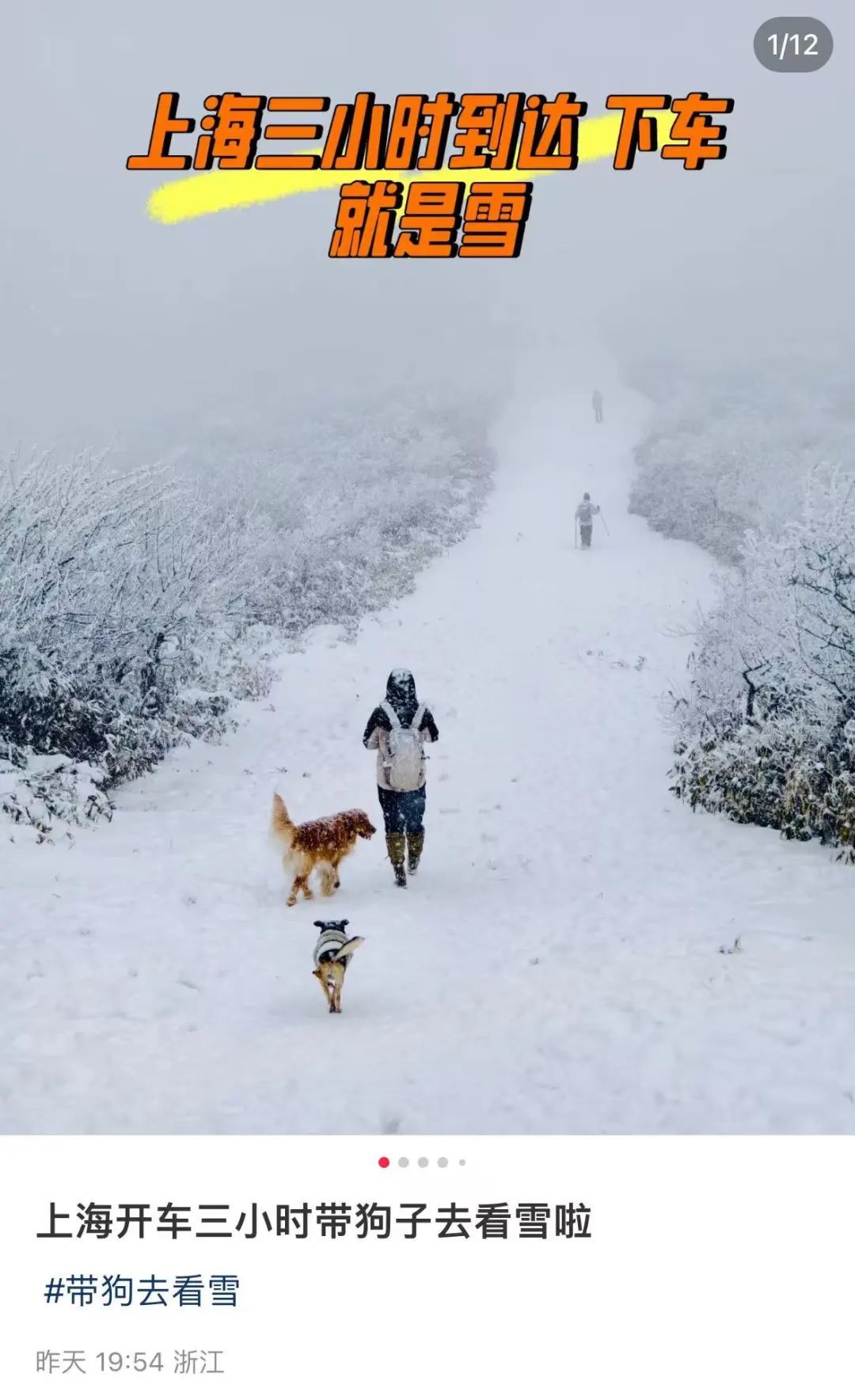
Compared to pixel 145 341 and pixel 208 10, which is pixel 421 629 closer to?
pixel 145 341

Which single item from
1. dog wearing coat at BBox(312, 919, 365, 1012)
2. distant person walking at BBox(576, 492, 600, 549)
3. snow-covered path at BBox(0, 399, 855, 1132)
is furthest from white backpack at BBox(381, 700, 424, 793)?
distant person walking at BBox(576, 492, 600, 549)

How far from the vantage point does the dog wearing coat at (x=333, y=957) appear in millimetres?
5273

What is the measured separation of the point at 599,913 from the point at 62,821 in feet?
17.0

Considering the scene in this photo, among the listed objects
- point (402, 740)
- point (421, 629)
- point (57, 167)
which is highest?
point (57, 167)

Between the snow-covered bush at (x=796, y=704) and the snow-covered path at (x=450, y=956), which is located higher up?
the snow-covered bush at (x=796, y=704)

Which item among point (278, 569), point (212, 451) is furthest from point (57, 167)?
point (278, 569)

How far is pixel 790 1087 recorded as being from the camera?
13.8ft

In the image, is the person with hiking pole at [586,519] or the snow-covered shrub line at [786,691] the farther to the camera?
the person with hiking pole at [586,519]

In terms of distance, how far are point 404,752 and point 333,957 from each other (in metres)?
2.73

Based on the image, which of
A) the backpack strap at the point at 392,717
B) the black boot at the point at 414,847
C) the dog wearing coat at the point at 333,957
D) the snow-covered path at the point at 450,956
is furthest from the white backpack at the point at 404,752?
the dog wearing coat at the point at 333,957

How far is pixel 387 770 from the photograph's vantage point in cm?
785

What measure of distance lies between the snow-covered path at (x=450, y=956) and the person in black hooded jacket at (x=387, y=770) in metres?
0.41

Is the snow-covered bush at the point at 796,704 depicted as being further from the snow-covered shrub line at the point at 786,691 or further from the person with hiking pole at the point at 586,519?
the person with hiking pole at the point at 586,519

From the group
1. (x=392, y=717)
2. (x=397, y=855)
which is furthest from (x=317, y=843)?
(x=392, y=717)
